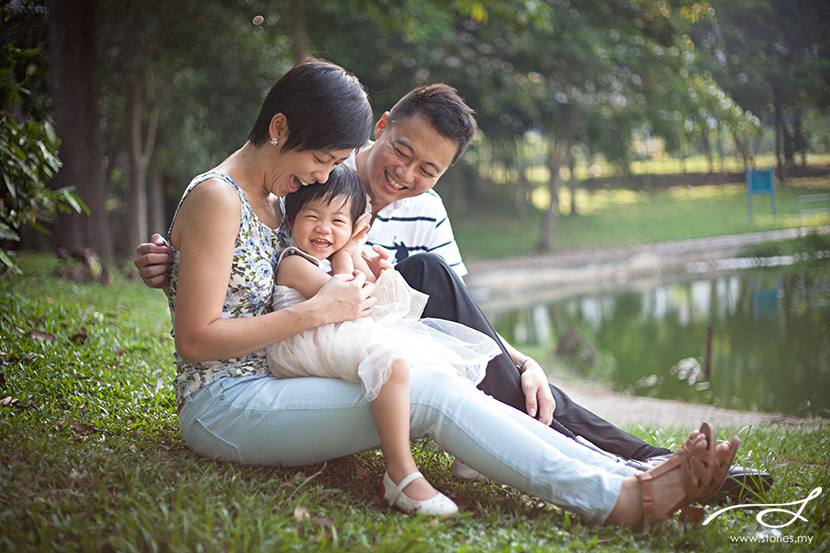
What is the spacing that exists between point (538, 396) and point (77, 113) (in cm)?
631

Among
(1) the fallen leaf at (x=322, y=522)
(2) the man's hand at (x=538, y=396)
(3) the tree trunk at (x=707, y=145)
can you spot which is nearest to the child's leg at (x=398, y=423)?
(1) the fallen leaf at (x=322, y=522)

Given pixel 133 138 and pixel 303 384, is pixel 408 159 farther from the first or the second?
pixel 133 138

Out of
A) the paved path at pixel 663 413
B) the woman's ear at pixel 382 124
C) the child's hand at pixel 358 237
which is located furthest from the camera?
the paved path at pixel 663 413

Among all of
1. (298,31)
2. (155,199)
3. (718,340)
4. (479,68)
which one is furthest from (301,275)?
(479,68)

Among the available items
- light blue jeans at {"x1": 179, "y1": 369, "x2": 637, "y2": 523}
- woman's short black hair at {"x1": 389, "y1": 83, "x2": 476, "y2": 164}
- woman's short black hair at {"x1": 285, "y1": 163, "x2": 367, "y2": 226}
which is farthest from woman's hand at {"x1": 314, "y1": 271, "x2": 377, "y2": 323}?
woman's short black hair at {"x1": 389, "y1": 83, "x2": 476, "y2": 164}

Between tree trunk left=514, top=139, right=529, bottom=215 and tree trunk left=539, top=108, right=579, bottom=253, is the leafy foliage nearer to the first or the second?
tree trunk left=539, top=108, right=579, bottom=253

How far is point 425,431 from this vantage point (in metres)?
2.04

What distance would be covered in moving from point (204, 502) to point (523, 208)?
19502 mm

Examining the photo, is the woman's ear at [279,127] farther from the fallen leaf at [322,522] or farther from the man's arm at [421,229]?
the fallen leaf at [322,522]

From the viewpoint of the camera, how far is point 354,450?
2.09 m

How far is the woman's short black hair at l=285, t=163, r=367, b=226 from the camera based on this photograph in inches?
91.1

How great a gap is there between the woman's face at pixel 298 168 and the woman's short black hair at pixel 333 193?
0.07 metres

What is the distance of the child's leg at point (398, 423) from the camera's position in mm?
1927

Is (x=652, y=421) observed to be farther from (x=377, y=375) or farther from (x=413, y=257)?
(x=377, y=375)
